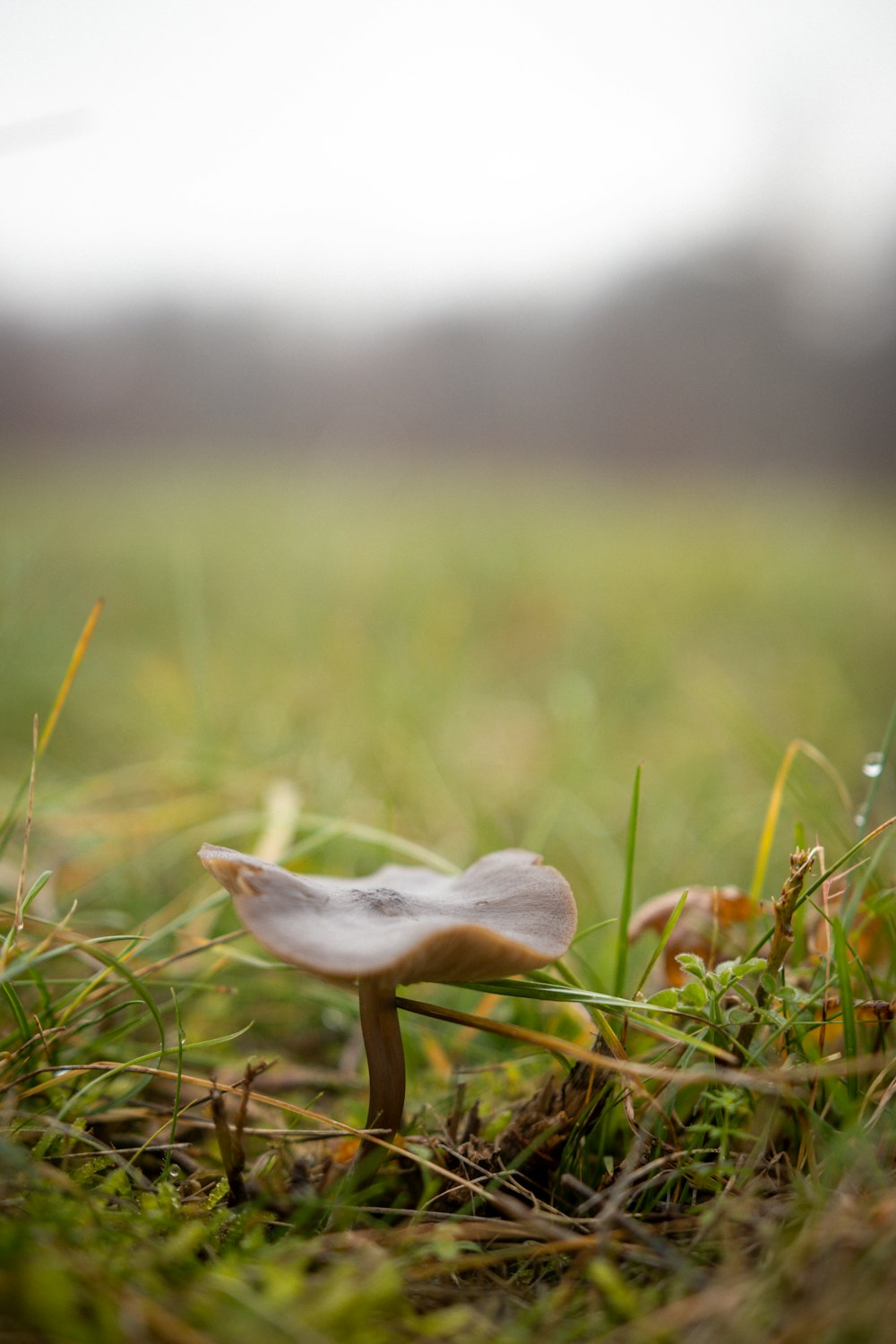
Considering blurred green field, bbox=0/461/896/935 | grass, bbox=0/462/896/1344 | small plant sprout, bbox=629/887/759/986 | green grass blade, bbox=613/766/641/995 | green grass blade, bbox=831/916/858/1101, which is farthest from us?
blurred green field, bbox=0/461/896/935

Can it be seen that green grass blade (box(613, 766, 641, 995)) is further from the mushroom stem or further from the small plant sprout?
the mushroom stem

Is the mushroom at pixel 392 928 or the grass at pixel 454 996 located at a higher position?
the mushroom at pixel 392 928

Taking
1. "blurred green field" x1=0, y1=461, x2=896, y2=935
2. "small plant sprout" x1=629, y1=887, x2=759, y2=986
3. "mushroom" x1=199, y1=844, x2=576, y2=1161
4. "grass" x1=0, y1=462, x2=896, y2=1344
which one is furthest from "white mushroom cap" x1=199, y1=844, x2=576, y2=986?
"blurred green field" x1=0, y1=461, x2=896, y2=935

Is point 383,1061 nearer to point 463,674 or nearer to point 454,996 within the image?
point 454,996

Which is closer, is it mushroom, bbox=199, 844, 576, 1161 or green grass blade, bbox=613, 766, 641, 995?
mushroom, bbox=199, 844, 576, 1161

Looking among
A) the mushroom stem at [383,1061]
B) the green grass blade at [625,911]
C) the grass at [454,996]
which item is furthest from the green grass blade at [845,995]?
the mushroom stem at [383,1061]

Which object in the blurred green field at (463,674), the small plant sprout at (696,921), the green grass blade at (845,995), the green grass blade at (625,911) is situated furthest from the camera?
the blurred green field at (463,674)

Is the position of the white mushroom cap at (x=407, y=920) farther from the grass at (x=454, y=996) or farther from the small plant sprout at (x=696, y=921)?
the small plant sprout at (x=696, y=921)

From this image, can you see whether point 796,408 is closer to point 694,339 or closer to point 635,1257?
A: point 694,339
